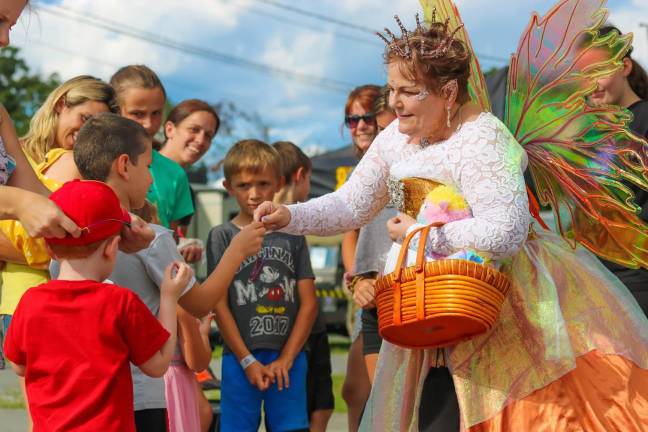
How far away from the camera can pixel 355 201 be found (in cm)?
369

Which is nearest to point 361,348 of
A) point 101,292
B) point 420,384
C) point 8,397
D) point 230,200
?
point 420,384

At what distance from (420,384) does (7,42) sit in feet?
5.74

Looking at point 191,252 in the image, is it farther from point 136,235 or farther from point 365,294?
point 136,235

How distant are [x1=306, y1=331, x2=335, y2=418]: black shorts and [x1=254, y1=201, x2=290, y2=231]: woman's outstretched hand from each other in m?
1.82

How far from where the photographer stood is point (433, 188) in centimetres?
325

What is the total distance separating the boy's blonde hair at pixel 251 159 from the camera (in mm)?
4867

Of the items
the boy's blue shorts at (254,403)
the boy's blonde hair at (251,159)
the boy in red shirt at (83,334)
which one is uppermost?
the boy's blonde hair at (251,159)

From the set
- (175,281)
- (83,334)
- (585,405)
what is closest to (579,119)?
(585,405)

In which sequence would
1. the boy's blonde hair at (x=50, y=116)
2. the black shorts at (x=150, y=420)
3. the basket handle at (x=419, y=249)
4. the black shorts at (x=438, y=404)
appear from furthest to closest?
1. the boy's blonde hair at (x=50, y=116)
2. the black shorts at (x=150, y=420)
3. the black shorts at (x=438, y=404)
4. the basket handle at (x=419, y=249)

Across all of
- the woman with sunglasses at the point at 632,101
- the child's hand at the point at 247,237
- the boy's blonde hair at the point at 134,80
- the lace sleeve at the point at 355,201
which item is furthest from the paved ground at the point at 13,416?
the child's hand at the point at 247,237

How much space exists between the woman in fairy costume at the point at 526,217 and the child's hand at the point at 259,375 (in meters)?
1.28

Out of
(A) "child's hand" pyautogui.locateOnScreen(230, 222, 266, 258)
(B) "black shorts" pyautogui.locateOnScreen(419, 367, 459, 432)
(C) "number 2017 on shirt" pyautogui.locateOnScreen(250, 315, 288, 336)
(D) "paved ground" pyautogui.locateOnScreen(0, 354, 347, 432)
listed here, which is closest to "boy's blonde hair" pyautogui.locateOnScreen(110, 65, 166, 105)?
(C) "number 2017 on shirt" pyautogui.locateOnScreen(250, 315, 288, 336)

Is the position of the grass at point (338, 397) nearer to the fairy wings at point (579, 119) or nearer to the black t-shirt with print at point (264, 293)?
the black t-shirt with print at point (264, 293)

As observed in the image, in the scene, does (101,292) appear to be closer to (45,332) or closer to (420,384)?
(45,332)
